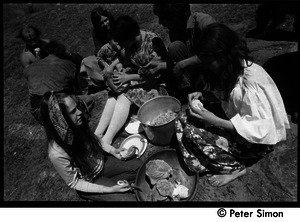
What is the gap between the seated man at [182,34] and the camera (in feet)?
8.49

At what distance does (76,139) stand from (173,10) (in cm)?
162

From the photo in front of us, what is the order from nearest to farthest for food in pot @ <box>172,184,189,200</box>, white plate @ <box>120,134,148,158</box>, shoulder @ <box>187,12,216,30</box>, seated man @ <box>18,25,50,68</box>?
1. food in pot @ <box>172,184,189,200</box>
2. shoulder @ <box>187,12,216,30</box>
3. white plate @ <box>120,134,148,158</box>
4. seated man @ <box>18,25,50,68</box>

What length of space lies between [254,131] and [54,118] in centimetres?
153

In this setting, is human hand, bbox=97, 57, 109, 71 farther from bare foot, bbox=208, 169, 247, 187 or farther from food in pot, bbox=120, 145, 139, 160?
bare foot, bbox=208, 169, 247, 187

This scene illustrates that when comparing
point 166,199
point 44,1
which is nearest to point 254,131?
point 166,199

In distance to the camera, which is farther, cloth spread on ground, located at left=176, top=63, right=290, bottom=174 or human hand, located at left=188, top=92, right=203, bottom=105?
human hand, located at left=188, top=92, right=203, bottom=105

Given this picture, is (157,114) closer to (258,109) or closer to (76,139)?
(76,139)

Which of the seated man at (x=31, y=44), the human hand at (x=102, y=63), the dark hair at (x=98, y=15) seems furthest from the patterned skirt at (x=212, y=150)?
the seated man at (x=31, y=44)

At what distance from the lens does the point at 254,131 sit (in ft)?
6.20

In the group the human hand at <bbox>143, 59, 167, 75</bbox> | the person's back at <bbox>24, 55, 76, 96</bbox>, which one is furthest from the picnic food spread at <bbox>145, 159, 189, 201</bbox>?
the person's back at <bbox>24, 55, 76, 96</bbox>

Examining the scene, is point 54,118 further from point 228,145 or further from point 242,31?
point 242,31

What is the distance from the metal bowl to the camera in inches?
90.7

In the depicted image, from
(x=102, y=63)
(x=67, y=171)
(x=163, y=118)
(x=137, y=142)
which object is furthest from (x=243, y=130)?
(x=102, y=63)

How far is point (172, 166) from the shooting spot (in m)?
2.48
